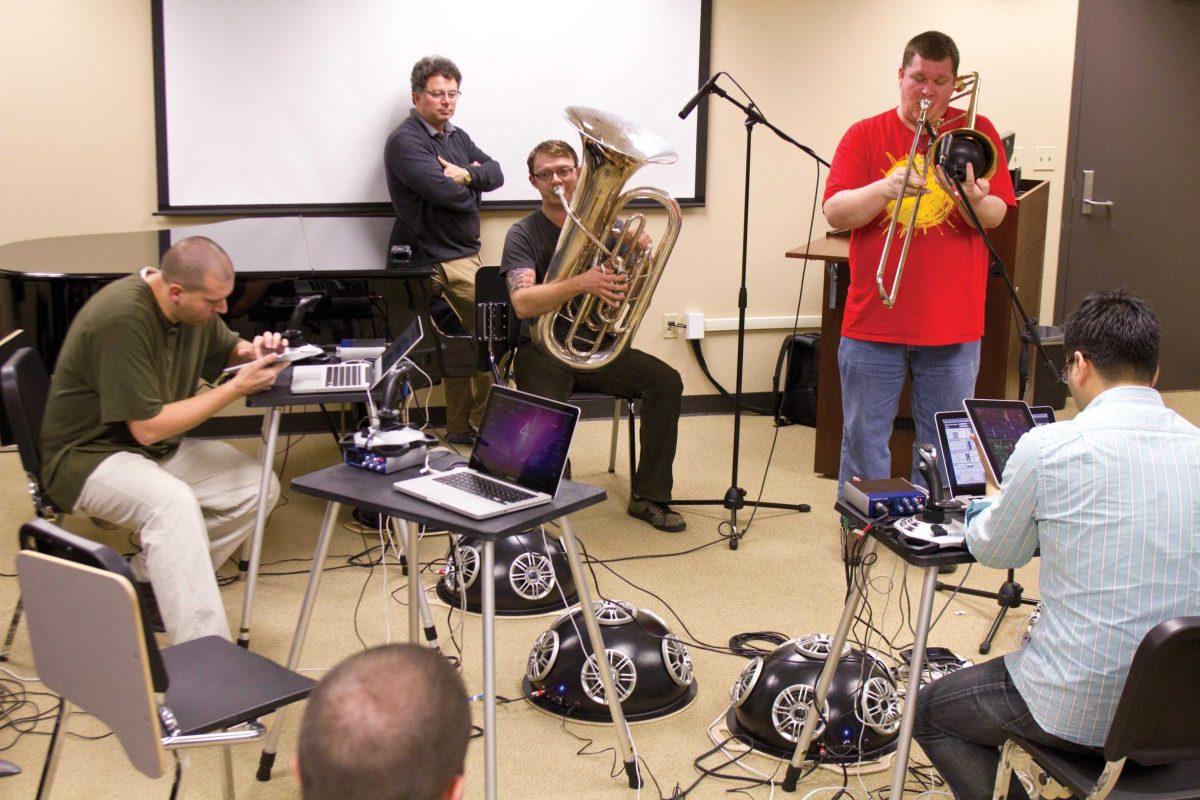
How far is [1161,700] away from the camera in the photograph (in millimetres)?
1913

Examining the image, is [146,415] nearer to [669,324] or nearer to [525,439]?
[525,439]

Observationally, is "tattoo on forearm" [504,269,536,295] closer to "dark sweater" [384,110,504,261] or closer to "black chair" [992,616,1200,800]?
"dark sweater" [384,110,504,261]

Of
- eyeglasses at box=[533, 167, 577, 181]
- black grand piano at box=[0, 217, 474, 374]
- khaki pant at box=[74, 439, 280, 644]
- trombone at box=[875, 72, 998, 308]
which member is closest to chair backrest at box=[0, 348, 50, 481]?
khaki pant at box=[74, 439, 280, 644]

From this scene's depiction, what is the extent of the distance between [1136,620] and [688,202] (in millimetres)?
4480

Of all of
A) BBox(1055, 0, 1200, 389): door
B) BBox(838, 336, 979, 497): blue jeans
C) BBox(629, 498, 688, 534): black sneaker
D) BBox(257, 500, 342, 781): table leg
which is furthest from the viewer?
BBox(1055, 0, 1200, 389): door

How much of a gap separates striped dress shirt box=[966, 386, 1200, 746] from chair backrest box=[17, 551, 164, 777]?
1552mm

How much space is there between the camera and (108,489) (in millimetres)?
3232

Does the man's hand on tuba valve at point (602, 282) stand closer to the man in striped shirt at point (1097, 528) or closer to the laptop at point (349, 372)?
the laptop at point (349, 372)

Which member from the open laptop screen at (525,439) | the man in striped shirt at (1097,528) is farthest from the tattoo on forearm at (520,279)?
the man in striped shirt at (1097,528)

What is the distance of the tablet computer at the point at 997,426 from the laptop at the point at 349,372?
4.97ft

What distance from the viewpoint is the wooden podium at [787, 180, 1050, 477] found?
486cm

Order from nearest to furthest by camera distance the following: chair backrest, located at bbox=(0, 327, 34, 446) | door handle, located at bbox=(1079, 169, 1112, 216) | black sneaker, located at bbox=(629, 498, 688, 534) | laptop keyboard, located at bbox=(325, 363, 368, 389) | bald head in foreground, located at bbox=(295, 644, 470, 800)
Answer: bald head in foreground, located at bbox=(295, 644, 470, 800) → chair backrest, located at bbox=(0, 327, 34, 446) → laptop keyboard, located at bbox=(325, 363, 368, 389) → black sneaker, located at bbox=(629, 498, 688, 534) → door handle, located at bbox=(1079, 169, 1112, 216)

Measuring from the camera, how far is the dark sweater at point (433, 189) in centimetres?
537

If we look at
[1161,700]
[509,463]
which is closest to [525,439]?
[509,463]
